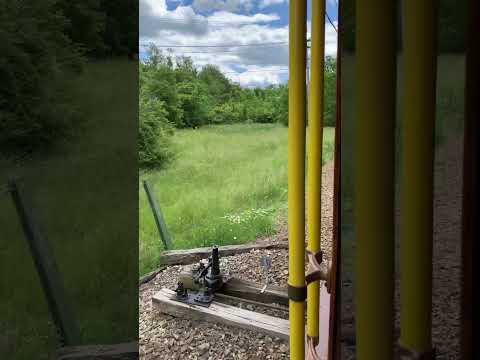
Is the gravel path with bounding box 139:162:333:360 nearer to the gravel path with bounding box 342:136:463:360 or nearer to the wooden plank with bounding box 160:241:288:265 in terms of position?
the wooden plank with bounding box 160:241:288:265

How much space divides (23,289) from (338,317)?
1.40 meters

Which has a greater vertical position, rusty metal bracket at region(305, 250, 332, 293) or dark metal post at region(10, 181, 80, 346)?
rusty metal bracket at region(305, 250, 332, 293)

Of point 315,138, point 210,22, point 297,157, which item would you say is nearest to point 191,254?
point 315,138

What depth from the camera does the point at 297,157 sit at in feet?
2.52

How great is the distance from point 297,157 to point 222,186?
3.74 metres

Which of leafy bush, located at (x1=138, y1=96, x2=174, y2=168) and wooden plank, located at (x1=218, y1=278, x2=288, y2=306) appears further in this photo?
leafy bush, located at (x1=138, y1=96, x2=174, y2=168)

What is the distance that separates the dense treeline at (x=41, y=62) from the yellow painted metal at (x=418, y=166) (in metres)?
1.63

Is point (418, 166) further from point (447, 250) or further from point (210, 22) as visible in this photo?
point (210, 22)

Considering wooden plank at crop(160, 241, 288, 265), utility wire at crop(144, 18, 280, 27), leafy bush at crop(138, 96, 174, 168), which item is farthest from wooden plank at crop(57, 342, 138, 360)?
utility wire at crop(144, 18, 280, 27)

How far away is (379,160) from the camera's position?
0.99ft

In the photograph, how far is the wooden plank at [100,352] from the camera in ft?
5.60

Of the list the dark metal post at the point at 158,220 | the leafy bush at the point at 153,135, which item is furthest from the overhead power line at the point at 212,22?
the dark metal post at the point at 158,220

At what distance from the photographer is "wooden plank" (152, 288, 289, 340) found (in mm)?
2027

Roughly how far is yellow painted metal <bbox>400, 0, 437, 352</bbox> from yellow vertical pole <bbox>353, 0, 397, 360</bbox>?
1.1 inches
